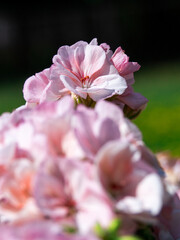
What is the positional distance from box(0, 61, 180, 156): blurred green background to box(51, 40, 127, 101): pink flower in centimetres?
345

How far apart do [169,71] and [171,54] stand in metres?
2.62

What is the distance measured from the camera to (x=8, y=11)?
1634 cm

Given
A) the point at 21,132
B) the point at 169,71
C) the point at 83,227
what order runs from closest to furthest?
the point at 83,227
the point at 21,132
the point at 169,71

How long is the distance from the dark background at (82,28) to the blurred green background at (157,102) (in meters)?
1.27

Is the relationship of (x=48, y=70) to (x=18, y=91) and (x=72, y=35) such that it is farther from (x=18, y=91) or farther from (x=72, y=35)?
(x=72, y=35)

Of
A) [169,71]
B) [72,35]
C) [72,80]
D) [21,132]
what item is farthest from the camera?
[72,35]

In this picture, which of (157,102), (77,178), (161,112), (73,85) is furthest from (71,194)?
(157,102)

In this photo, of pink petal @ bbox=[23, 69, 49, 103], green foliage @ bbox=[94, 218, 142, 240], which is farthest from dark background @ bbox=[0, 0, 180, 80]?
green foliage @ bbox=[94, 218, 142, 240]

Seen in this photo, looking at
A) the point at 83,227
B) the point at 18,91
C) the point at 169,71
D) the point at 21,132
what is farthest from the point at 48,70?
the point at 169,71

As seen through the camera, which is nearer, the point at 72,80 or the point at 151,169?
the point at 151,169

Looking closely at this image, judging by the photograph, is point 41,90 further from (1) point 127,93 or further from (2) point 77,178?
(2) point 77,178

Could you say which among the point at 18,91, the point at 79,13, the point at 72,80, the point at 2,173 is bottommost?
the point at 2,173

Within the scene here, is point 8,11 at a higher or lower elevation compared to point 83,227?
higher

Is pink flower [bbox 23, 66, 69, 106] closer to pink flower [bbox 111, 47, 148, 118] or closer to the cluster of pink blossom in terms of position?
pink flower [bbox 111, 47, 148, 118]
